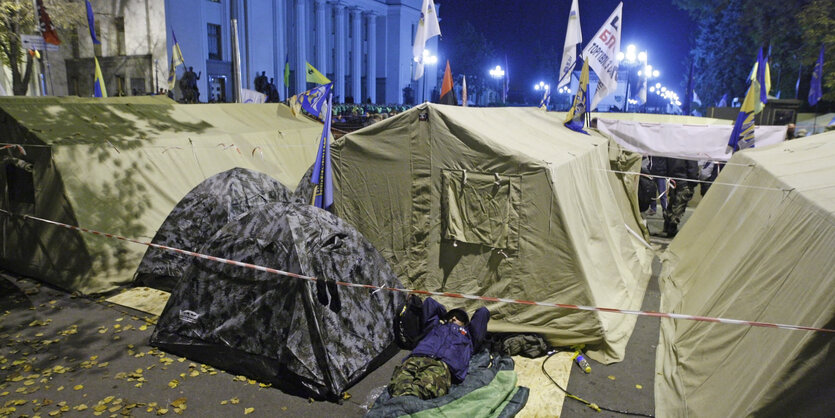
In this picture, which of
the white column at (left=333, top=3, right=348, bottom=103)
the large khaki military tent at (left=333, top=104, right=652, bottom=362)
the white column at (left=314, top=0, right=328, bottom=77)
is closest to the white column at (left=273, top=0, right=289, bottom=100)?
the white column at (left=314, top=0, right=328, bottom=77)

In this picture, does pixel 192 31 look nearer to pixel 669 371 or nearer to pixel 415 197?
pixel 415 197

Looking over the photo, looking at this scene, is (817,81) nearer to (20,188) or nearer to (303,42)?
(20,188)

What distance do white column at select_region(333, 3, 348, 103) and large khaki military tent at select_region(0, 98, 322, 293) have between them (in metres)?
39.1

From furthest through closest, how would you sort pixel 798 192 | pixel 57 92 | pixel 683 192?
1. pixel 57 92
2. pixel 683 192
3. pixel 798 192

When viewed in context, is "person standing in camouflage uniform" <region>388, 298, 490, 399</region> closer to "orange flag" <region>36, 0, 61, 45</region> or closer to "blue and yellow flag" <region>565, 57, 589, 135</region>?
"blue and yellow flag" <region>565, 57, 589, 135</region>

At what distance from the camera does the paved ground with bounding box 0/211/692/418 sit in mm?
5258

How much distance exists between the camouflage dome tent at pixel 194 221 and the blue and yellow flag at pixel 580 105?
18.5 feet

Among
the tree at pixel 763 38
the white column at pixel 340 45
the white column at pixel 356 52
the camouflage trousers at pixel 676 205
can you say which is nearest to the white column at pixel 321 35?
the white column at pixel 340 45

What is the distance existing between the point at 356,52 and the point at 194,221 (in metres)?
46.0

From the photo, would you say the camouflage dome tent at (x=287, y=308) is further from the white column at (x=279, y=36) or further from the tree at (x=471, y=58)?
the tree at (x=471, y=58)

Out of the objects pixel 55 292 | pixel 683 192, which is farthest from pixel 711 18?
pixel 55 292

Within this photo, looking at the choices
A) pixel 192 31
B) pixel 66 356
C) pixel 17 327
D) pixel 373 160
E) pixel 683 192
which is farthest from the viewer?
pixel 192 31

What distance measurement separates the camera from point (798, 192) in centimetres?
539

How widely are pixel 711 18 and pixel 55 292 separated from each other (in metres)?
44.8
